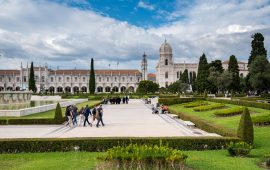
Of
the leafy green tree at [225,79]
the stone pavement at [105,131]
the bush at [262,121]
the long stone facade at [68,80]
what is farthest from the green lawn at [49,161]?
the long stone facade at [68,80]

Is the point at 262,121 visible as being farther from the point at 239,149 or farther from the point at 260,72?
the point at 260,72

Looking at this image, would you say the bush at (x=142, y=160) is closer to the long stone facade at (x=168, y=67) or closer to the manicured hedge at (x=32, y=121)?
the manicured hedge at (x=32, y=121)

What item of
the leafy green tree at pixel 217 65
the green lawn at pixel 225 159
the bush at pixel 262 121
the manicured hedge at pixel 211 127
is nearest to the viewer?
A: the green lawn at pixel 225 159

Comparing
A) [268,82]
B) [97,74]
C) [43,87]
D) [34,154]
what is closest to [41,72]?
[43,87]

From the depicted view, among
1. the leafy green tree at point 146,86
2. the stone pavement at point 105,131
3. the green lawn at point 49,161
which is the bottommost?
the green lawn at point 49,161

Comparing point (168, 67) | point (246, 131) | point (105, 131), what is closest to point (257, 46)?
point (105, 131)

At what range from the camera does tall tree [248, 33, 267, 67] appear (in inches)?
1840

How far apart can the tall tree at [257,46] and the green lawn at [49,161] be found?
130 ft

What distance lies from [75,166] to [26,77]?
114707 mm

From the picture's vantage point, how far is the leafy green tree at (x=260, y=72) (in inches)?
1710

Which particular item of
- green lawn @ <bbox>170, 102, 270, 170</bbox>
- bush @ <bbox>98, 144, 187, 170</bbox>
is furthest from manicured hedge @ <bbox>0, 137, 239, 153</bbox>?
bush @ <bbox>98, 144, 187, 170</bbox>

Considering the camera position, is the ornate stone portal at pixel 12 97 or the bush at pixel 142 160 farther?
the ornate stone portal at pixel 12 97

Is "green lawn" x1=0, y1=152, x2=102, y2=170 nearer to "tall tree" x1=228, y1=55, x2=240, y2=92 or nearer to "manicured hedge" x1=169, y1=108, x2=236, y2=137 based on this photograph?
"manicured hedge" x1=169, y1=108, x2=236, y2=137

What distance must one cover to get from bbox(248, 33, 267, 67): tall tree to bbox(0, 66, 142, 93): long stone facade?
75385 mm
